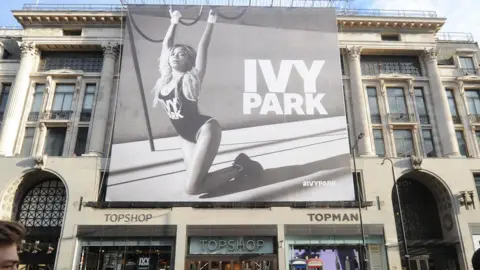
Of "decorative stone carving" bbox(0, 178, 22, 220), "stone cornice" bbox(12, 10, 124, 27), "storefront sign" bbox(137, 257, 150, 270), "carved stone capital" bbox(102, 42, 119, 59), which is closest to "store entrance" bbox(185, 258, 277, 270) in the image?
"storefront sign" bbox(137, 257, 150, 270)

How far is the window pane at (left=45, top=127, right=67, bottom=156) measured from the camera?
32969mm

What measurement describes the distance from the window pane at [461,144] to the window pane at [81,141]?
33186mm

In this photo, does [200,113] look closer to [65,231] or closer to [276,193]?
[276,193]

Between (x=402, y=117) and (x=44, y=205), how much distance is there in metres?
31.8

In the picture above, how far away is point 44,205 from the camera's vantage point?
31.1 metres

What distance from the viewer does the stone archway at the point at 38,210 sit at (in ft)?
95.0

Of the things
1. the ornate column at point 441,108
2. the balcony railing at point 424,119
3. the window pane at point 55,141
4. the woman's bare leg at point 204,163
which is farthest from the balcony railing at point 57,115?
the ornate column at point 441,108

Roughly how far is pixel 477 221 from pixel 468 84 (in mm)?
14112

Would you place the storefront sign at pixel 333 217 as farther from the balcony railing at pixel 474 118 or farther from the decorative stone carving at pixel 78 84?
the decorative stone carving at pixel 78 84

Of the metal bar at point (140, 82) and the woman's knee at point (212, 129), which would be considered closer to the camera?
the metal bar at point (140, 82)

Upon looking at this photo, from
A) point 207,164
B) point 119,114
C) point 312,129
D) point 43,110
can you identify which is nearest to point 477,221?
point 312,129

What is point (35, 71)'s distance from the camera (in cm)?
3531

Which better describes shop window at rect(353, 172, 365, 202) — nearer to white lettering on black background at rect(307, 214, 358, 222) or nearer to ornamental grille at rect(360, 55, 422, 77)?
white lettering on black background at rect(307, 214, 358, 222)

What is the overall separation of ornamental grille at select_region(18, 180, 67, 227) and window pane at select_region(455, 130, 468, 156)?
34.5m
